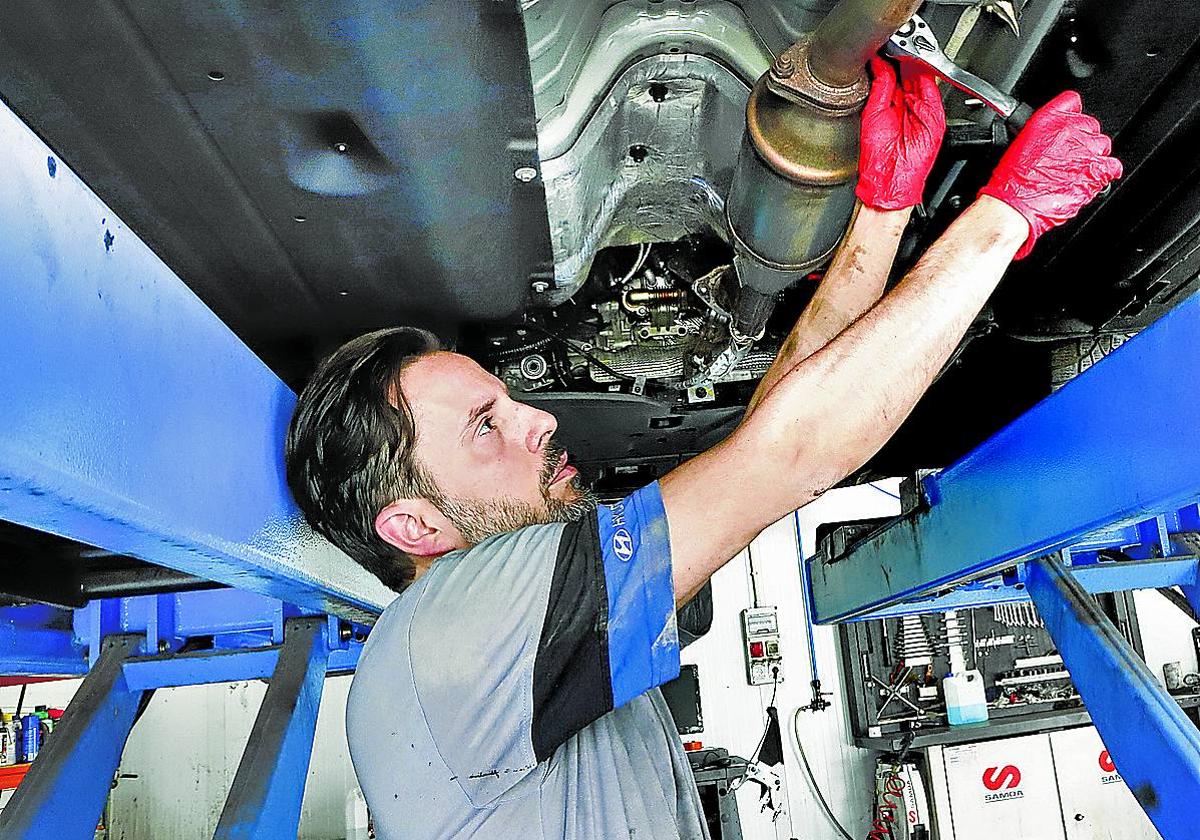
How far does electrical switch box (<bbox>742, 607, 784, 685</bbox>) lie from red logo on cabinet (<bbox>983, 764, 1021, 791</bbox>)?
101 cm

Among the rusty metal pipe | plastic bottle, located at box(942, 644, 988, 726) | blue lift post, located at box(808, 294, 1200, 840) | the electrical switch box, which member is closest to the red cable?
plastic bottle, located at box(942, 644, 988, 726)

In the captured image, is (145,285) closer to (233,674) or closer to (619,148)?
(619,148)

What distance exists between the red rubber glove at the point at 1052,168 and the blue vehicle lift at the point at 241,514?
0.54ft

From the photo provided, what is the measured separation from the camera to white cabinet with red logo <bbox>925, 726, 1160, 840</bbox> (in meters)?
4.13

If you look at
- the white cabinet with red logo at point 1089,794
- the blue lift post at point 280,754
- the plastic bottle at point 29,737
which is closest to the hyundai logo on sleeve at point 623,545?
the blue lift post at point 280,754

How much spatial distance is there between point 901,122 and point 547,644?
658 millimetres

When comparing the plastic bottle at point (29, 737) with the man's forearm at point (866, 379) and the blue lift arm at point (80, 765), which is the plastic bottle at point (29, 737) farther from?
the man's forearm at point (866, 379)

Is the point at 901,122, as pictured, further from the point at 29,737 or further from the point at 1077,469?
the point at 29,737

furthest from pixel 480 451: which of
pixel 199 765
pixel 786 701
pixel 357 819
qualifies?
pixel 199 765

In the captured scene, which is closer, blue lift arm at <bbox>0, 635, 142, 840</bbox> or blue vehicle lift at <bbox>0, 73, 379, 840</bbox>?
blue vehicle lift at <bbox>0, 73, 379, 840</bbox>

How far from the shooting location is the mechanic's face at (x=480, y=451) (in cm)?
117

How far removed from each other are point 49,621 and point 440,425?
4.28 ft

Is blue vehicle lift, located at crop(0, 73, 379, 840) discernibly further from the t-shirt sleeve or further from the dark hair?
the t-shirt sleeve

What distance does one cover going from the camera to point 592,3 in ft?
3.49
